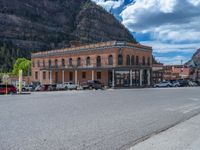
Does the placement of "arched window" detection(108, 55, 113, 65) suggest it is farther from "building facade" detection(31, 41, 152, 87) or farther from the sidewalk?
the sidewalk

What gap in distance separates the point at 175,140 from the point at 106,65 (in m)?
59.4

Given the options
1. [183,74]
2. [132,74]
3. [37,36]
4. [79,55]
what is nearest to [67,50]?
[79,55]

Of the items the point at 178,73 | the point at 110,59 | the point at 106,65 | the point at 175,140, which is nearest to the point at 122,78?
the point at 106,65

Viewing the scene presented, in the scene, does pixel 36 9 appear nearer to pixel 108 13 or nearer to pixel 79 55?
pixel 108 13

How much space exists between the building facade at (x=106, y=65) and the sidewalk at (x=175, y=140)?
5381 centimetres

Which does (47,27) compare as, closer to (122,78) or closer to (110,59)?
(110,59)

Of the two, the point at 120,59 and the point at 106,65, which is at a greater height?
the point at 120,59

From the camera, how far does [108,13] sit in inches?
7835

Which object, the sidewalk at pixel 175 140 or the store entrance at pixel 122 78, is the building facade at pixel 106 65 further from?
the sidewalk at pixel 175 140

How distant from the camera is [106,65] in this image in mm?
68438

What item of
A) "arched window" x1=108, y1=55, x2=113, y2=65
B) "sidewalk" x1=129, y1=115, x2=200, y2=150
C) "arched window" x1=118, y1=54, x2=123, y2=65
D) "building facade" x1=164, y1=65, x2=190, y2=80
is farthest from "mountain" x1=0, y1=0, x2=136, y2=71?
"sidewalk" x1=129, y1=115, x2=200, y2=150

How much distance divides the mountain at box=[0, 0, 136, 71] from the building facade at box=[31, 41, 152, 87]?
204ft

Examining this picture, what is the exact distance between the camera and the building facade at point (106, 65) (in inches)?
2625

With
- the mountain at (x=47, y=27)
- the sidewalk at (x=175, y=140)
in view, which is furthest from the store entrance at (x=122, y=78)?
the mountain at (x=47, y=27)
